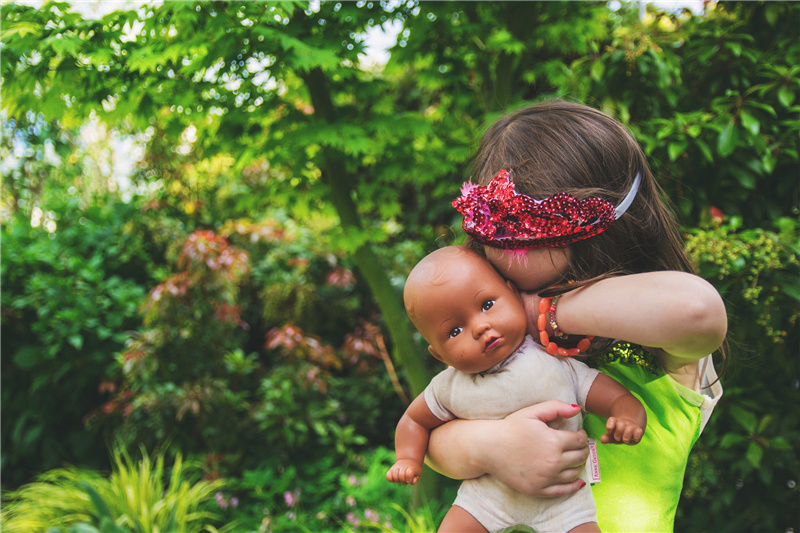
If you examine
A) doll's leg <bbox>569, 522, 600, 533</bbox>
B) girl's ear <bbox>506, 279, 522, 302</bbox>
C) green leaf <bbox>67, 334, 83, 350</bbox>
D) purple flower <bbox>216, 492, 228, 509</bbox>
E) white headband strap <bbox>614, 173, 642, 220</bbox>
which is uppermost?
green leaf <bbox>67, 334, 83, 350</bbox>

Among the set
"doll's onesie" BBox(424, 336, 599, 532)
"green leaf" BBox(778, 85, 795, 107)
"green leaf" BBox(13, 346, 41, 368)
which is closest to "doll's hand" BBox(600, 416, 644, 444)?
"doll's onesie" BBox(424, 336, 599, 532)

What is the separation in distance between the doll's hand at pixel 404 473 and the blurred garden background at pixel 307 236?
1.78ft

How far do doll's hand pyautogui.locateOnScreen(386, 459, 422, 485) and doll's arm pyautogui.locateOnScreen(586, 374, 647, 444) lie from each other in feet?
1.26

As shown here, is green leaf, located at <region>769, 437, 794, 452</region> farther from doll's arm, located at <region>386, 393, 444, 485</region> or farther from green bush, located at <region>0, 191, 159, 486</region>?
green bush, located at <region>0, 191, 159, 486</region>

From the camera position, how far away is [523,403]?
1.14 metres

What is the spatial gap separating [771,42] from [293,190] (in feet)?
8.85

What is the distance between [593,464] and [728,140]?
6.46ft

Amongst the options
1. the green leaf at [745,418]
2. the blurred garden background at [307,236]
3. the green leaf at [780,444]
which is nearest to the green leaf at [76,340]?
the blurred garden background at [307,236]

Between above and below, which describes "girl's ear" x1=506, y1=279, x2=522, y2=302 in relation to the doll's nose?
above

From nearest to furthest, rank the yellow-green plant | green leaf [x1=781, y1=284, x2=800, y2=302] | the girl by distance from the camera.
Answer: the girl, green leaf [x1=781, y1=284, x2=800, y2=302], the yellow-green plant

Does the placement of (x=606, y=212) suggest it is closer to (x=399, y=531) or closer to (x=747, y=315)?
(x=747, y=315)

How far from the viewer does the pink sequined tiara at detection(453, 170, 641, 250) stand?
1.10 metres

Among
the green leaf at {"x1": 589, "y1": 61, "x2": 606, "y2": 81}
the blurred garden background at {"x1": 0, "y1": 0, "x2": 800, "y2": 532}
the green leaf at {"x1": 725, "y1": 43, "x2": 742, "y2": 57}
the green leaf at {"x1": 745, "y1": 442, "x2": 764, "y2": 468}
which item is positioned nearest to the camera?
the blurred garden background at {"x1": 0, "y1": 0, "x2": 800, "y2": 532}

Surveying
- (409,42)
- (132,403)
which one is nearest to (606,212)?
(409,42)
